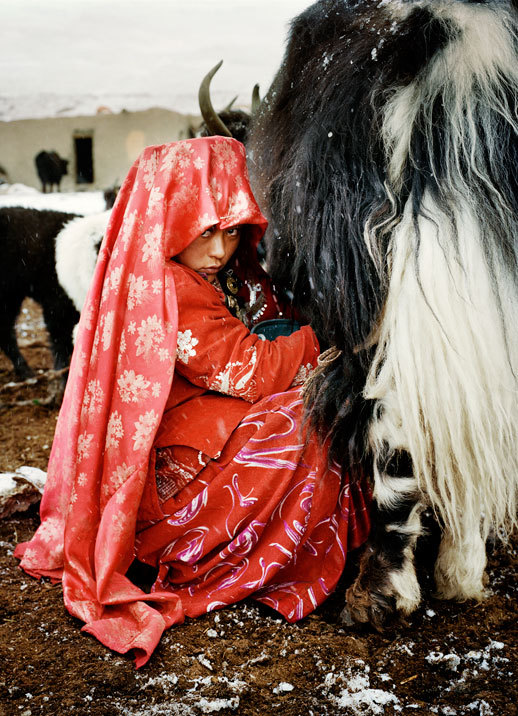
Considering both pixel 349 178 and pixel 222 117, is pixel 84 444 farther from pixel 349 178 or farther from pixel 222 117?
pixel 222 117

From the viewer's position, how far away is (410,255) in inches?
48.9

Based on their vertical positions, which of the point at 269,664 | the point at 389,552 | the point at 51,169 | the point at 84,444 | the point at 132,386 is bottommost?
the point at 269,664

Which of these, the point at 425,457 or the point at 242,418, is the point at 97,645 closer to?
the point at 242,418

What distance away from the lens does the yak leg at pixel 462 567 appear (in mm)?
1574

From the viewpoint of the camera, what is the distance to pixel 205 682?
4.28 feet

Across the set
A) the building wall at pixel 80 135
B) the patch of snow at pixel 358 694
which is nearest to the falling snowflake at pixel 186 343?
the patch of snow at pixel 358 694

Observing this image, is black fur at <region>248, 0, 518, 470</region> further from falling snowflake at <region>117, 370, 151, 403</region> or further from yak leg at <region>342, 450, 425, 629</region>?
falling snowflake at <region>117, 370, 151, 403</region>

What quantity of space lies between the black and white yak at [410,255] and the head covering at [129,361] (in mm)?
210

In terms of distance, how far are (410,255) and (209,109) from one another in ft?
4.05

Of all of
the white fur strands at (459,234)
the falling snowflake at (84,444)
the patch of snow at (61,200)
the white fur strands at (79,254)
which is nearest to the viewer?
the white fur strands at (459,234)

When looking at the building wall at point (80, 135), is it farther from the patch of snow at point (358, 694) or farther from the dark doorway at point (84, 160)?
the patch of snow at point (358, 694)

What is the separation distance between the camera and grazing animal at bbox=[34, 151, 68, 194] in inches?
149

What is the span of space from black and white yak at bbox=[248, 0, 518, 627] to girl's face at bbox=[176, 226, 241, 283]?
0.58 ft

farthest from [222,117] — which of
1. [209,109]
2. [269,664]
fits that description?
[269,664]
